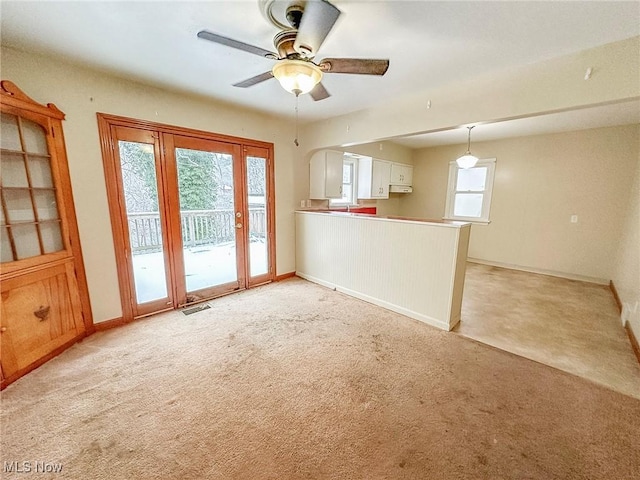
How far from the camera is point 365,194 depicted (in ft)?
17.3

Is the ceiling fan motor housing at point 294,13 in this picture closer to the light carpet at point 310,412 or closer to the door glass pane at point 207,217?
the door glass pane at point 207,217

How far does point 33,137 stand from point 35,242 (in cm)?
89

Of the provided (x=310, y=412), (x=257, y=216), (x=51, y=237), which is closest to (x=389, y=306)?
(x=310, y=412)

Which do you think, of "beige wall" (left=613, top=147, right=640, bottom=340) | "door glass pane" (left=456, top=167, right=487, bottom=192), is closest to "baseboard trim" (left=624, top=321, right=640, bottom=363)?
"beige wall" (left=613, top=147, right=640, bottom=340)

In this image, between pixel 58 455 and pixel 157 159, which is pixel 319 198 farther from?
pixel 58 455

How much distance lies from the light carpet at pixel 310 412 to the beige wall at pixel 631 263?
1419 mm

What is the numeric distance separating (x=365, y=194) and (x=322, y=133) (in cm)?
186

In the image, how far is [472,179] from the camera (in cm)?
539

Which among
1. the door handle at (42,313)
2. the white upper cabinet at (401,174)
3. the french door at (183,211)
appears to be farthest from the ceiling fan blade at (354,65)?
the white upper cabinet at (401,174)

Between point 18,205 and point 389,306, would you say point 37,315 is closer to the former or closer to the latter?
point 18,205

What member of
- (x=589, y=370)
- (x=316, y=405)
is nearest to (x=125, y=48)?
(x=316, y=405)

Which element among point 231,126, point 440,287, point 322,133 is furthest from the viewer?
point 322,133

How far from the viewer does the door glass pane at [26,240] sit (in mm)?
2010

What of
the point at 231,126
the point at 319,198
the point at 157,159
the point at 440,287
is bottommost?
the point at 440,287
